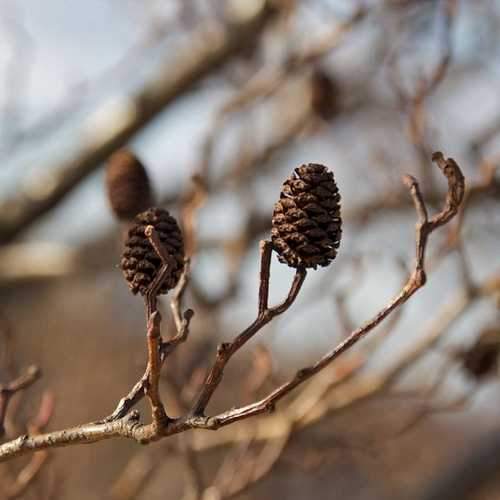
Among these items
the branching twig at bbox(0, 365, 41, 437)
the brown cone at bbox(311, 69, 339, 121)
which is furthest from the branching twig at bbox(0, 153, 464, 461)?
the brown cone at bbox(311, 69, 339, 121)

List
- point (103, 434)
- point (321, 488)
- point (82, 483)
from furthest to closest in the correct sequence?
point (321, 488), point (82, 483), point (103, 434)

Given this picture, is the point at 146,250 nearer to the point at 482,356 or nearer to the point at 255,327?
the point at 255,327

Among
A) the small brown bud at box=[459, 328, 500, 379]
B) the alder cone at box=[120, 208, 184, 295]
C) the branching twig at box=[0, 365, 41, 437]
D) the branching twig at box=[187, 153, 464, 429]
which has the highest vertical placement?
the alder cone at box=[120, 208, 184, 295]

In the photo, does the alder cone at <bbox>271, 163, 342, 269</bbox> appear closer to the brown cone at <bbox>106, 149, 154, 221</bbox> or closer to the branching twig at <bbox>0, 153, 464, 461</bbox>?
A: the branching twig at <bbox>0, 153, 464, 461</bbox>

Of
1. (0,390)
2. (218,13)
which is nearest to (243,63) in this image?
(218,13)

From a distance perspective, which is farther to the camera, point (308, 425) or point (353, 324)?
point (353, 324)

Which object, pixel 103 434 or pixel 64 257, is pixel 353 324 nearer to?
pixel 103 434

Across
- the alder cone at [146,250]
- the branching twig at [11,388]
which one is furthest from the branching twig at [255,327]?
the branching twig at [11,388]
